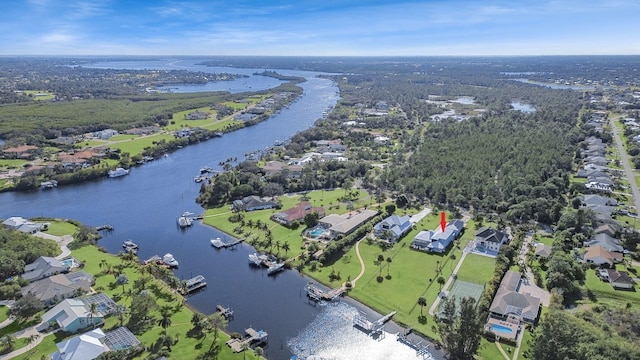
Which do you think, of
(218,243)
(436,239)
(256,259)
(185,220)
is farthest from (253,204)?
(436,239)

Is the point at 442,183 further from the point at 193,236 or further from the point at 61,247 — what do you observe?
the point at 61,247

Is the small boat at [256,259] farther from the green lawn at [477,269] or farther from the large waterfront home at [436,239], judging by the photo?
the green lawn at [477,269]

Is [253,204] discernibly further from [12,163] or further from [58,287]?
[12,163]

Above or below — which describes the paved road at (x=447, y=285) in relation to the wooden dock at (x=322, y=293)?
above

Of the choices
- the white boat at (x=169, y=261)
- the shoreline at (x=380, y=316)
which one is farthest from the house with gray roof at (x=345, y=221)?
the white boat at (x=169, y=261)

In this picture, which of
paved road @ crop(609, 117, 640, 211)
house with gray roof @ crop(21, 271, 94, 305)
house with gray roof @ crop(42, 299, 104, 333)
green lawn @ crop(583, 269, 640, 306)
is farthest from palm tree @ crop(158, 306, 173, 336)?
paved road @ crop(609, 117, 640, 211)

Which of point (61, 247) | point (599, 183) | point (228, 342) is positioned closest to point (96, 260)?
point (61, 247)
